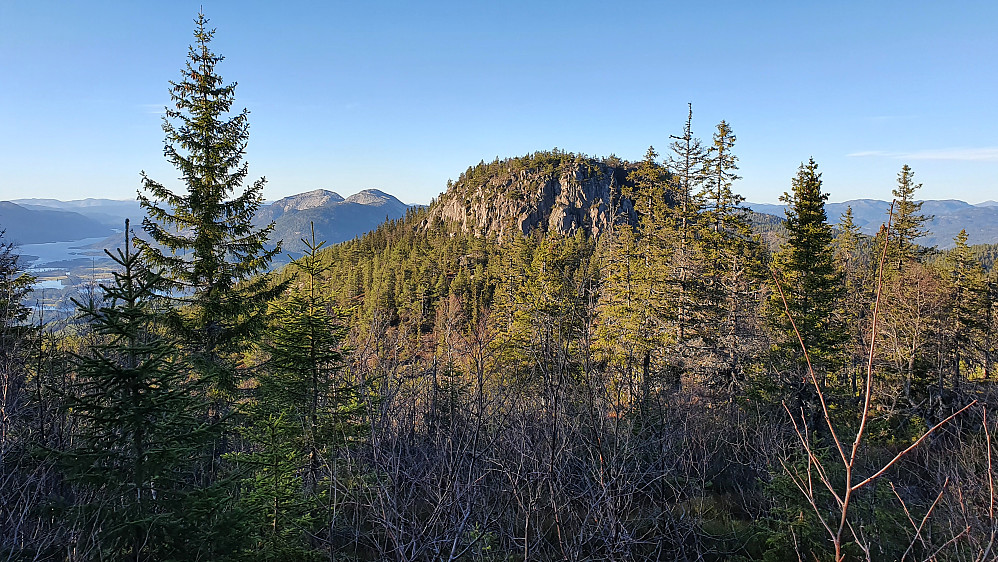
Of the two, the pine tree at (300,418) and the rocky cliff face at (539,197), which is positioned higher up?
the rocky cliff face at (539,197)

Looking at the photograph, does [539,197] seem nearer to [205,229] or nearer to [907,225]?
[907,225]

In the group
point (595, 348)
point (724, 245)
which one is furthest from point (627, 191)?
point (595, 348)

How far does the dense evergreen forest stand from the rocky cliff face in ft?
237

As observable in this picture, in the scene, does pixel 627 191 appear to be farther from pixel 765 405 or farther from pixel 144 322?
pixel 144 322

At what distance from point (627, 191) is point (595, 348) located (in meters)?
7.60

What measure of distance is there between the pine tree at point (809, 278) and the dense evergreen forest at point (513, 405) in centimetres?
10

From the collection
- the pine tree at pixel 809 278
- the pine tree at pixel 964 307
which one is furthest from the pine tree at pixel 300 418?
the pine tree at pixel 964 307

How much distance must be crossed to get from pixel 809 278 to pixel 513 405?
15.3 metres

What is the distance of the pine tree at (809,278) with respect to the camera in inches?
629

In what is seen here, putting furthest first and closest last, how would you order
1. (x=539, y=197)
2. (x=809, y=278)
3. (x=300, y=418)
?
(x=539, y=197)
(x=809, y=278)
(x=300, y=418)

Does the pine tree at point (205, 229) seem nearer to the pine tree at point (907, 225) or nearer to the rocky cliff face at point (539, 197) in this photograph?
the pine tree at point (907, 225)

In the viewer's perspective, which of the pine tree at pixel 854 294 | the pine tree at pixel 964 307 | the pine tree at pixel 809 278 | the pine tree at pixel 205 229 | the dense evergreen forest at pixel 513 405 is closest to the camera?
the dense evergreen forest at pixel 513 405

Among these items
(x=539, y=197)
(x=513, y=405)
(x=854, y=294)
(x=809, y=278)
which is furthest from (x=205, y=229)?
(x=539, y=197)

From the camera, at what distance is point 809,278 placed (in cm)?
1638
